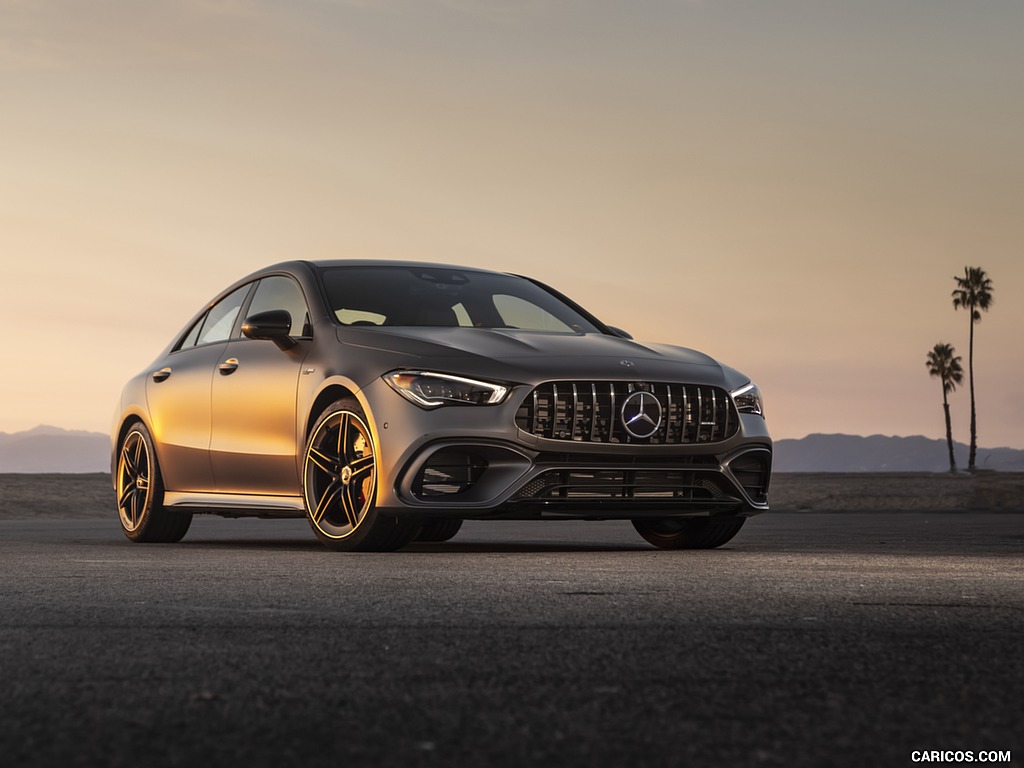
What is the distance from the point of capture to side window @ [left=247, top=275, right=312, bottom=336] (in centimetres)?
881

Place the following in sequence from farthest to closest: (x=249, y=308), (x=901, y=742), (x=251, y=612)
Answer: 1. (x=249, y=308)
2. (x=251, y=612)
3. (x=901, y=742)

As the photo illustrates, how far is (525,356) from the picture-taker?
25.7ft

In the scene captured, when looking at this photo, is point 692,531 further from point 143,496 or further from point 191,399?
point 143,496

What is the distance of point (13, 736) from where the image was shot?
2654 millimetres

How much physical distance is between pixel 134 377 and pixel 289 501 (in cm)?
273

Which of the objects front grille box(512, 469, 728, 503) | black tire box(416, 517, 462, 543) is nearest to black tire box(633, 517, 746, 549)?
front grille box(512, 469, 728, 503)

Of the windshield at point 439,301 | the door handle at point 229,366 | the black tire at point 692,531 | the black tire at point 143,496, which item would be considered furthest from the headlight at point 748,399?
the black tire at point 143,496

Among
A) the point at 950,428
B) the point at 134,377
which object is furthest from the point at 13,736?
the point at 950,428

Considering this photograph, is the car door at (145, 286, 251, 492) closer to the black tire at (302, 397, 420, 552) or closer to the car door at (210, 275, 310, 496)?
the car door at (210, 275, 310, 496)

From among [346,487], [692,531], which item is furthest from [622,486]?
[346,487]

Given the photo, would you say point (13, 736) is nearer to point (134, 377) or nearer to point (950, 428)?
point (134, 377)

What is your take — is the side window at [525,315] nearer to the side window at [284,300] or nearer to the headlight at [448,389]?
the side window at [284,300]

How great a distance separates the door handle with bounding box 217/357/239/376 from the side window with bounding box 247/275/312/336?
0.34 m

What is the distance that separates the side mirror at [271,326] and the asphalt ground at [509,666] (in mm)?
2302
